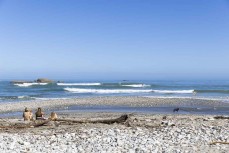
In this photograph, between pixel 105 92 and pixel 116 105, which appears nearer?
pixel 116 105

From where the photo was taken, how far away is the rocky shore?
9172mm

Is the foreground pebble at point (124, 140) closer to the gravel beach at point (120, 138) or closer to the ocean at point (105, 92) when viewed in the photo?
the gravel beach at point (120, 138)

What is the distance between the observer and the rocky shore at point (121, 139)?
→ 9.17 m

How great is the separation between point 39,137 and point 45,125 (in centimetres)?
261

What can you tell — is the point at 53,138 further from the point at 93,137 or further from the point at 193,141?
the point at 193,141

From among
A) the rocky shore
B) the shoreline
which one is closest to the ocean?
the shoreline

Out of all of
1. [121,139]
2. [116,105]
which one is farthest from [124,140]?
[116,105]

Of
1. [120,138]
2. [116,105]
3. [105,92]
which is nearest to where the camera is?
[120,138]

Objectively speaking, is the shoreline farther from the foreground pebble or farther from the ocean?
the foreground pebble

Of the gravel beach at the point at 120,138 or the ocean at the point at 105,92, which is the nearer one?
the gravel beach at the point at 120,138

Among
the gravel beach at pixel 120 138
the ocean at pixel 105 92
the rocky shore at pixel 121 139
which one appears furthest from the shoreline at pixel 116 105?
the rocky shore at pixel 121 139

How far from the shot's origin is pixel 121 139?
32.9 ft

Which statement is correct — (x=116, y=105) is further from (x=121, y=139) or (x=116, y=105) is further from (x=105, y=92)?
(x=105, y=92)

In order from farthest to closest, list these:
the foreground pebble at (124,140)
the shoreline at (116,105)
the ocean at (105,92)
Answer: the ocean at (105,92) < the shoreline at (116,105) < the foreground pebble at (124,140)
